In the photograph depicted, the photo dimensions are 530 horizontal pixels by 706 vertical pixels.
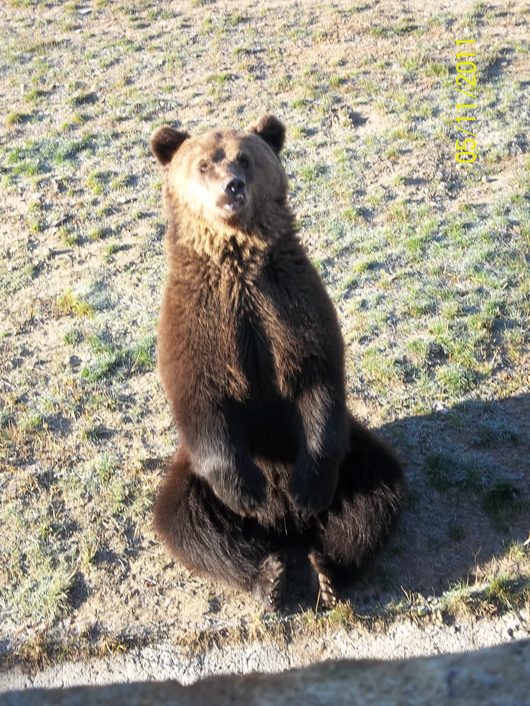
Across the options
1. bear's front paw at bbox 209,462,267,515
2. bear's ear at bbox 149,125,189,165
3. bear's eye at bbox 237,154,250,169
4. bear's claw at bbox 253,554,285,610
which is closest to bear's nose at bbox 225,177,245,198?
bear's eye at bbox 237,154,250,169

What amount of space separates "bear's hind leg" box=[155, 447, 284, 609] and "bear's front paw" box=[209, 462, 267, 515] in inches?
8.7

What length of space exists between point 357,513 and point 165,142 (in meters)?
2.42

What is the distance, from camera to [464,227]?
813cm

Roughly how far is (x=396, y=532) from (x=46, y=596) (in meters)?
2.15

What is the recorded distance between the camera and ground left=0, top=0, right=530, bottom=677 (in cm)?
471

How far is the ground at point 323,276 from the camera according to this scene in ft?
15.5

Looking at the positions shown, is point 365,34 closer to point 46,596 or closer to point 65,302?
point 65,302

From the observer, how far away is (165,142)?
460cm

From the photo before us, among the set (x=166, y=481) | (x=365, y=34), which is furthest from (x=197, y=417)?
(x=365, y=34)

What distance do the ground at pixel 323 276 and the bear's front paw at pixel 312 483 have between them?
0.62 metres

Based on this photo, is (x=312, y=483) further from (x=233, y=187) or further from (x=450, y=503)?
(x=233, y=187)
